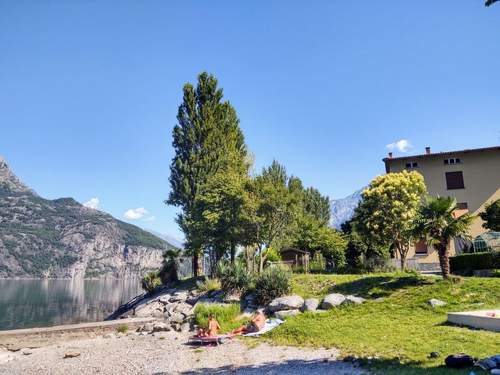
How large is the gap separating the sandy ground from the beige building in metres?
31.1

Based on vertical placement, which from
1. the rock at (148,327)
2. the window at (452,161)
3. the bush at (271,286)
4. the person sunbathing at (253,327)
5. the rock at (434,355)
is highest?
the window at (452,161)

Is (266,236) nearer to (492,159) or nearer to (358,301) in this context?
(358,301)

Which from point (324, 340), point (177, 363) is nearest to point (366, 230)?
point (324, 340)

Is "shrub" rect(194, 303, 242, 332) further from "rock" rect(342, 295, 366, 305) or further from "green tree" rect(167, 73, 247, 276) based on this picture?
"green tree" rect(167, 73, 247, 276)

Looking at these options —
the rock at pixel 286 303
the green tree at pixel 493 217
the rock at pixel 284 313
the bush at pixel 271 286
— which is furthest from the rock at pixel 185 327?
the green tree at pixel 493 217

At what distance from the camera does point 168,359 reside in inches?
519

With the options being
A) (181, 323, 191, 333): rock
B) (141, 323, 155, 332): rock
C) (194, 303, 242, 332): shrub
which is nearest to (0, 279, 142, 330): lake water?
(141, 323, 155, 332): rock

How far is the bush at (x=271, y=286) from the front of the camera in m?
20.4

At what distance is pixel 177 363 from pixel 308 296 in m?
9.71

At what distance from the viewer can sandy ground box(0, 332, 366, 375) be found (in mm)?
10797

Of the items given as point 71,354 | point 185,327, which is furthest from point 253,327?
point 71,354

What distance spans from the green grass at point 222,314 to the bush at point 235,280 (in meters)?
1.95

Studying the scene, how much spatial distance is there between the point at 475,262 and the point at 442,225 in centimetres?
839

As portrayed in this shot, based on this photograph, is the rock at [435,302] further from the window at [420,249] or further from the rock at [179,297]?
the window at [420,249]
